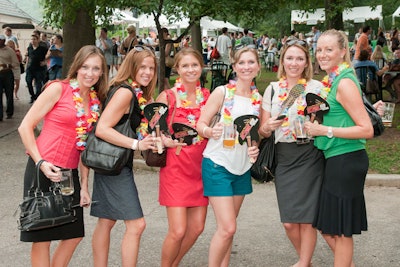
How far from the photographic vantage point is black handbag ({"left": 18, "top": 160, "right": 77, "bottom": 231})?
13.3 feet

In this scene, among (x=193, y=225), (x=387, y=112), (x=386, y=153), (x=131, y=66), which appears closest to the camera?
(x=131, y=66)

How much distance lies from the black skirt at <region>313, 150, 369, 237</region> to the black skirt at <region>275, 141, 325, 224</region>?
21cm

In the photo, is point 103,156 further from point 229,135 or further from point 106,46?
point 106,46

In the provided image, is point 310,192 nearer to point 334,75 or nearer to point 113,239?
point 334,75

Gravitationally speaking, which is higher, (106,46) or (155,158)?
(106,46)

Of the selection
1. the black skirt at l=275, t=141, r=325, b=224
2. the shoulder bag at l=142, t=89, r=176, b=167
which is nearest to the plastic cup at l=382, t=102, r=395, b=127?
the black skirt at l=275, t=141, r=325, b=224

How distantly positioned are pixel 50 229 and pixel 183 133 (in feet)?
3.84

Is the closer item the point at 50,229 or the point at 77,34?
the point at 50,229

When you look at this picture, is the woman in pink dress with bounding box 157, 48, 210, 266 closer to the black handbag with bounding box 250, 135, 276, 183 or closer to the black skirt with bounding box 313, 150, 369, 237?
the black handbag with bounding box 250, 135, 276, 183

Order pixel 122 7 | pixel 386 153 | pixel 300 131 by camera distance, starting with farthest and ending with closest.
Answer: pixel 122 7, pixel 386 153, pixel 300 131

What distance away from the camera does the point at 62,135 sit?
4.25 meters

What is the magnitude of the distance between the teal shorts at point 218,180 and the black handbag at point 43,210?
104 centimetres

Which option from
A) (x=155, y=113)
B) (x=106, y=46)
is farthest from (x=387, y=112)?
(x=106, y=46)

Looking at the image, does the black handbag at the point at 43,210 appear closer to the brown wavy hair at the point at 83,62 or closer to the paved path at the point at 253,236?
the brown wavy hair at the point at 83,62
